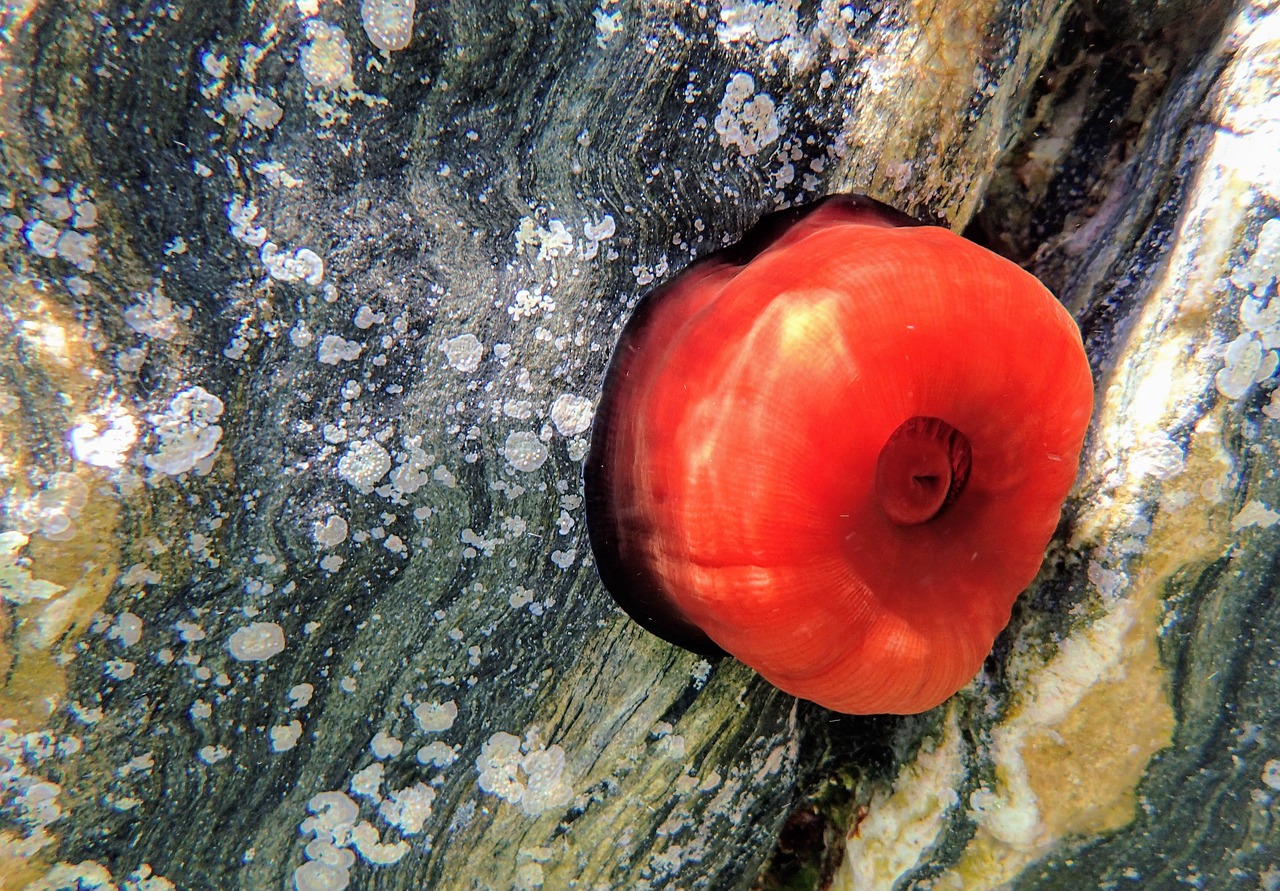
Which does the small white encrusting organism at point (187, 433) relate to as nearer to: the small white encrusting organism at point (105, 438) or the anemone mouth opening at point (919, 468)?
the small white encrusting organism at point (105, 438)

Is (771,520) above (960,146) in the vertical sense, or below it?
below

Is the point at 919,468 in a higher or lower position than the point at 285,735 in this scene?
higher

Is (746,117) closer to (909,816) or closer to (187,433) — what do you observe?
(187,433)

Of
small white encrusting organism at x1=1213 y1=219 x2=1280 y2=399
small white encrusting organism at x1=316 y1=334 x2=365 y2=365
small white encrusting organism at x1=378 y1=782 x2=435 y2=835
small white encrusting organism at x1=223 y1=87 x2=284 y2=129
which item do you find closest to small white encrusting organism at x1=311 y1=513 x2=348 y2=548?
small white encrusting organism at x1=316 y1=334 x2=365 y2=365

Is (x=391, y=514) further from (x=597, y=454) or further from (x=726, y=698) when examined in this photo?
(x=726, y=698)

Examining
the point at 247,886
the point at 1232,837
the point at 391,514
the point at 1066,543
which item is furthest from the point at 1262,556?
the point at 247,886

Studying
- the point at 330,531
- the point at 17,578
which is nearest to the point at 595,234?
the point at 330,531
